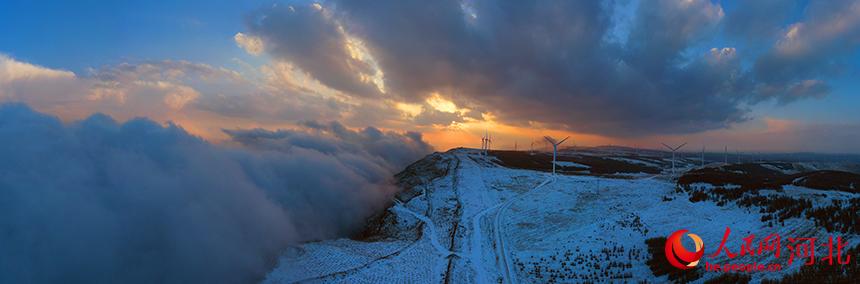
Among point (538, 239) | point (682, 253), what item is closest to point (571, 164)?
point (538, 239)

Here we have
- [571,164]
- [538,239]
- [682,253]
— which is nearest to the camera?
[682,253]

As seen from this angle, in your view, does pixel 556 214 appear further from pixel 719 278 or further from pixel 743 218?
pixel 719 278

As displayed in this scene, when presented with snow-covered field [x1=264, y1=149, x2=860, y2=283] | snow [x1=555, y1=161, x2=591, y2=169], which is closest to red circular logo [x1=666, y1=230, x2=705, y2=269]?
snow-covered field [x1=264, y1=149, x2=860, y2=283]

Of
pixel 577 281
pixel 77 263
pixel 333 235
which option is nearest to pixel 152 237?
pixel 77 263

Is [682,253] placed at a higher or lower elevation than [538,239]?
higher

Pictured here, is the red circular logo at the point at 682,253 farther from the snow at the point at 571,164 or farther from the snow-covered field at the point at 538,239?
the snow at the point at 571,164

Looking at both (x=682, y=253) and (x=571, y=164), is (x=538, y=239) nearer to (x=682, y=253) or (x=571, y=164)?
(x=682, y=253)
